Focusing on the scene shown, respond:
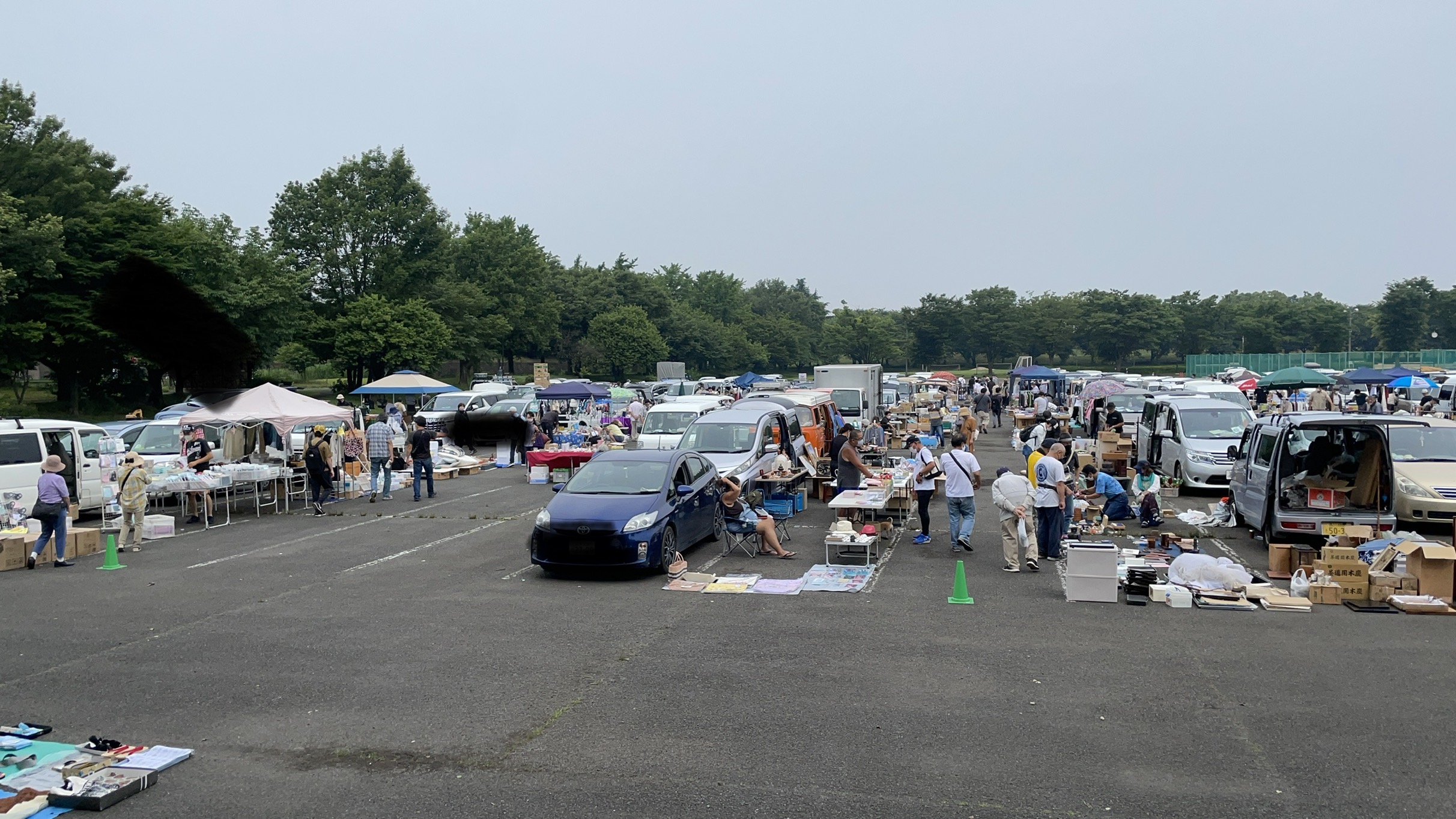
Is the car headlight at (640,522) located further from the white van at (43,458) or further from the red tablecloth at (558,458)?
the red tablecloth at (558,458)

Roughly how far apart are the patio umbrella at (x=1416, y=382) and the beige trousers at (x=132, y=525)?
39472mm

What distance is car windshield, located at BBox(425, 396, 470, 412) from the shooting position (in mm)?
29781

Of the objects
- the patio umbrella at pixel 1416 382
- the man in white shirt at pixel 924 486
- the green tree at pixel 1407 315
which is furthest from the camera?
the green tree at pixel 1407 315

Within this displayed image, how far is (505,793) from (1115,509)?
11.7 metres

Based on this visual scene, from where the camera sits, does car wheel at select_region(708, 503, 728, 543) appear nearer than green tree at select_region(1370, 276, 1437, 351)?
Yes

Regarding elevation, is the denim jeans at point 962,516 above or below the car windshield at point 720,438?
below

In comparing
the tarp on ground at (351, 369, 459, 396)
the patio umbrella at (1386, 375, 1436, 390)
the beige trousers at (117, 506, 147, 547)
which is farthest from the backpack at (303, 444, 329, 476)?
the patio umbrella at (1386, 375, 1436, 390)

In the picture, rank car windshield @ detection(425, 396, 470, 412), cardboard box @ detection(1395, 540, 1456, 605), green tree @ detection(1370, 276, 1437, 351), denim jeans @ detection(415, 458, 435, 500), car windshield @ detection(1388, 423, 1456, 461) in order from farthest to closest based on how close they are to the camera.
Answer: green tree @ detection(1370, 276, 1437, 351) < car windshield @ detection(425, 396, 470, 412) < denim jeans @ detection(415, 458, 435, 500) < car windshield @ detection(1388, 423, 1456, 461) < cardboard box @ detection(1395, 540, 1456, 605)

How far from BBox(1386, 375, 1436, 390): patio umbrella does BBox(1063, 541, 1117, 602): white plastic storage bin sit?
1312 inches

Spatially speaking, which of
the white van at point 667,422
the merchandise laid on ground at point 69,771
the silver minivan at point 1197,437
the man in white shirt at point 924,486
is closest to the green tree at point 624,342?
the white van at point 667,422

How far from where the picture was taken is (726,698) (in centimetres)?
689

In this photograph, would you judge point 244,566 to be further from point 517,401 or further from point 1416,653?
point 517,401

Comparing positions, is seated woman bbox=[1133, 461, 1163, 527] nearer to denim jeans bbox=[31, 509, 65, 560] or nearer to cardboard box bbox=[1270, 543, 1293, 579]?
cardboard box bbox=[1270, 543, 1293, 579]

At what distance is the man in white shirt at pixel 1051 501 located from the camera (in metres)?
11.6
